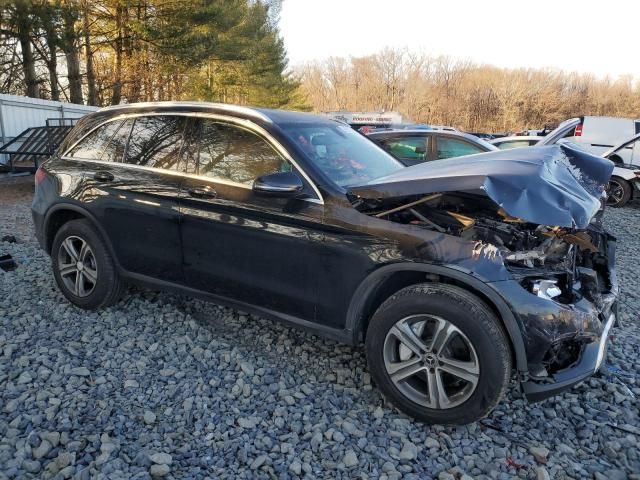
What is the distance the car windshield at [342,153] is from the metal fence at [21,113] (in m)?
11.0

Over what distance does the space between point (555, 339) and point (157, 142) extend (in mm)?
3125

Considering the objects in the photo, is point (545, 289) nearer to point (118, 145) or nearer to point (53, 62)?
point (118, 145)

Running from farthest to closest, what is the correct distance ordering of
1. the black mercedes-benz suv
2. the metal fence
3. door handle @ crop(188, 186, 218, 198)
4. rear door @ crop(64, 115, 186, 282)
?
1. the metal fence
2. rear door @ crop(64, 115, 186, 282)
3. door handle @ crop(188, 186, 218, 198)
4. the black mercedes-benz suv

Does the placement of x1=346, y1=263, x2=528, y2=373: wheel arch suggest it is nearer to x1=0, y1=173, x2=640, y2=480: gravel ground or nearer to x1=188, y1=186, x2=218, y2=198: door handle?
x1=0, y1=173, x2=640, y2=480: gravel ground

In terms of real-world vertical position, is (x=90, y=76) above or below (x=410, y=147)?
above

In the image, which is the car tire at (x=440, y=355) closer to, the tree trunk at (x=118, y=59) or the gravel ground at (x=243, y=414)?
the gravel ground at (x=243, y=414)

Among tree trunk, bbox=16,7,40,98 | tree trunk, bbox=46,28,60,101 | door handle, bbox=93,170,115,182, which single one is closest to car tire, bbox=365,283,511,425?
door handle, bbox=93,170,115,182

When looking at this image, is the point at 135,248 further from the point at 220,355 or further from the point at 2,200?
the point at 2,200

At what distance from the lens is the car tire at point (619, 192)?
35.7ft

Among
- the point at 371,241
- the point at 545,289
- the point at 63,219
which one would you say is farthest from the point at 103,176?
the point at 545,289

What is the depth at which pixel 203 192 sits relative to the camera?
3438mm

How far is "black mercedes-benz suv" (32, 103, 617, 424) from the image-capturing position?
8.44 ft

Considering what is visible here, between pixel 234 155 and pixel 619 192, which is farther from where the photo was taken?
pixel 619 192

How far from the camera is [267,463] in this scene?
2.50 m
